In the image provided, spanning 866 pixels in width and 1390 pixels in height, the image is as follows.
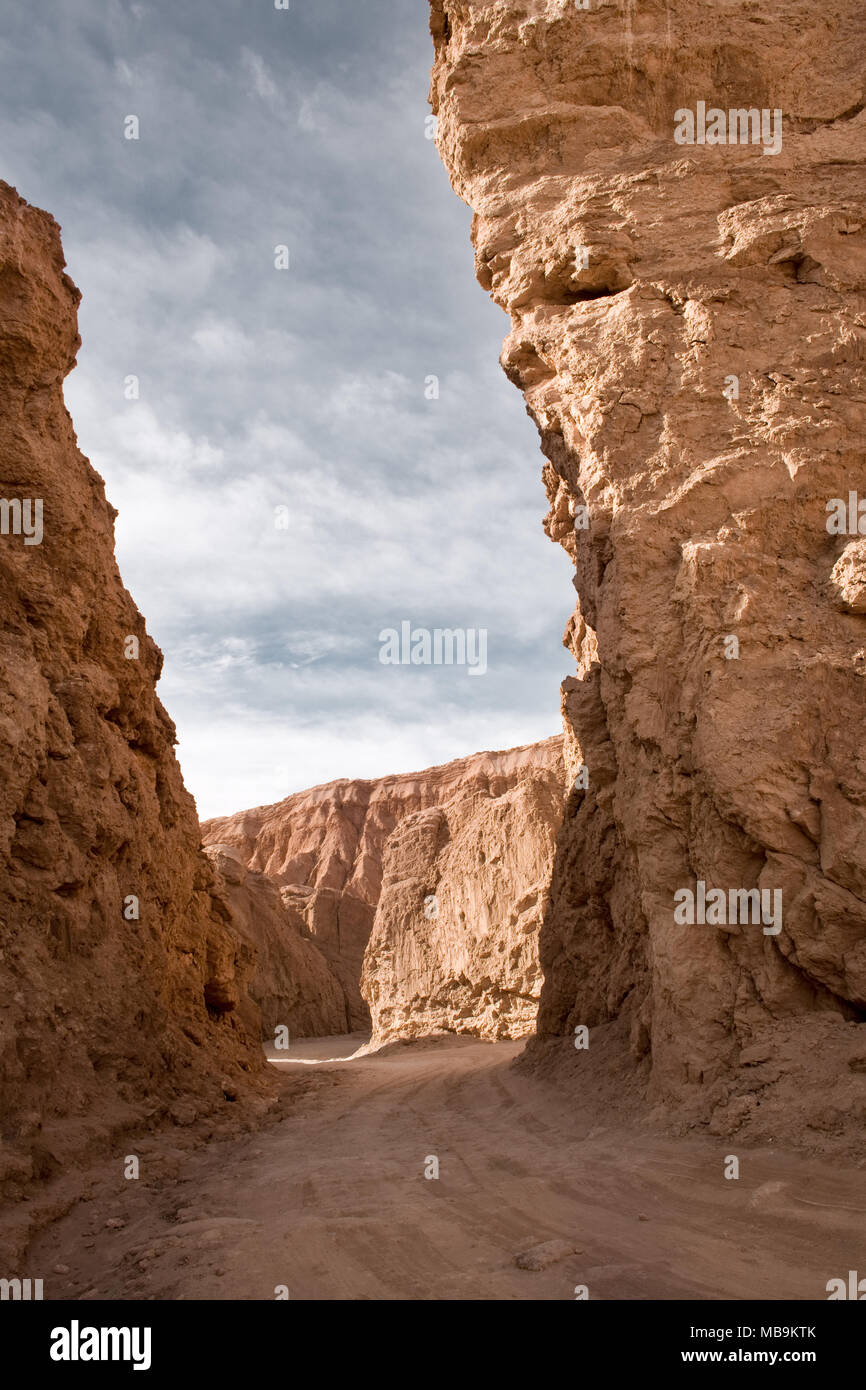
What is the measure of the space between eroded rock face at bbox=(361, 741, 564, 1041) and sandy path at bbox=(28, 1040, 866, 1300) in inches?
419

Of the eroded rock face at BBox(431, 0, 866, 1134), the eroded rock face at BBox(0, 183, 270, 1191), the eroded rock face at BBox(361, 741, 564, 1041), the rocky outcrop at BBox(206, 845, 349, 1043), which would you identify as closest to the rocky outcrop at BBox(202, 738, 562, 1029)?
the rocky outcrop at BBox(206, 845, 349, 1043)

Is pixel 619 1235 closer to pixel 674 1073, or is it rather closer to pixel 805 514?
pixel 674 1073

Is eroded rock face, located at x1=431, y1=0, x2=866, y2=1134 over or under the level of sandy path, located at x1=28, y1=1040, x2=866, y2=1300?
over

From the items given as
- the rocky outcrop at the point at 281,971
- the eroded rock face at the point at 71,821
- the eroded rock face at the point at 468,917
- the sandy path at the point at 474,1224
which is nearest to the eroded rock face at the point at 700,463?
the sandy path at the point at 474,1224

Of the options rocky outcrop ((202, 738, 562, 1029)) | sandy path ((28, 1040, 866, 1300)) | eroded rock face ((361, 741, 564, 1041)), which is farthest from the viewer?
rocky outcrop ((202, 738, 562, 1029))

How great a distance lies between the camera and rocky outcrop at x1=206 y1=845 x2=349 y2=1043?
30177 mm

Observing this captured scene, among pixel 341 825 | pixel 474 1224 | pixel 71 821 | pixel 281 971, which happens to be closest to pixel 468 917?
pixel 71 821

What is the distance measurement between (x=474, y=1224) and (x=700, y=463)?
5891mm

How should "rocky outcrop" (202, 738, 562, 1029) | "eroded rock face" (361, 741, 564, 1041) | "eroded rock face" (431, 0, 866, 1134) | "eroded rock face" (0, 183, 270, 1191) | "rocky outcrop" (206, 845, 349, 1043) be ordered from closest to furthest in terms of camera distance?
"eroded rock face" (431, 0, 866, 1134) < "eroded rock face" (0, 183, 270, 1191) < "eroded rock face" (361, 741, 564, 1041) < "rocky outcrop" (206, 845, 349, 1043) < "rocky outcrop" (202, 738, 562, 1029)

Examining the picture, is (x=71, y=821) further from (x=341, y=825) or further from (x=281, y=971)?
(x=341, y=825)

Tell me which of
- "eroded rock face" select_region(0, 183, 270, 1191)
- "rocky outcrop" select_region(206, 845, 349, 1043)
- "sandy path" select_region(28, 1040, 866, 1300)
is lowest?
"rocky outcrop" select_region(206, 845, 349, 1043)

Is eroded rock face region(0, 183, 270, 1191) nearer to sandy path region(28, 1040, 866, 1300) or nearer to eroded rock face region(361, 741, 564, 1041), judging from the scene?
sandy path region(28, 1040, 866, 1300)

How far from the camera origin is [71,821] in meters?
7.79
